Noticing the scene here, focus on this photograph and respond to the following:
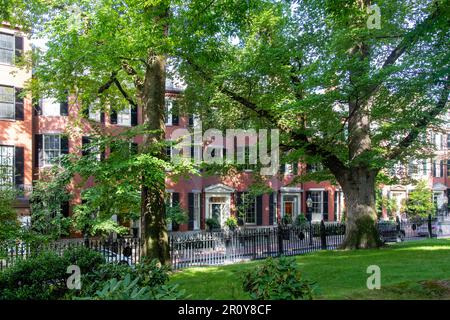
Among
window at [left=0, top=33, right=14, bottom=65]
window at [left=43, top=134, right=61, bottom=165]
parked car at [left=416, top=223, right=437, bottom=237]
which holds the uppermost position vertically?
window at [left=0, top=33, right=14, bottom=65]

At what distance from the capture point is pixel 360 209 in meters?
18.8

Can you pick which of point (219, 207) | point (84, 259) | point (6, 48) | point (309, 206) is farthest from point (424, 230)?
point (6, 48)

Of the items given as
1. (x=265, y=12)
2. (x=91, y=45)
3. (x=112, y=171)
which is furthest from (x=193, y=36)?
(x=265, y=12)

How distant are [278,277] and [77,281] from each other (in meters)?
3.83

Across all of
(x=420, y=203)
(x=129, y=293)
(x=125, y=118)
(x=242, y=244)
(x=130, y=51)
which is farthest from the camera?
(x=420, y=203)

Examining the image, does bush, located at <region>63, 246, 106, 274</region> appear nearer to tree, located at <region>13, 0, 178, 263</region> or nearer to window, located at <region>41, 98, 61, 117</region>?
tree, located at <region>13, 0, 178, 263</region>

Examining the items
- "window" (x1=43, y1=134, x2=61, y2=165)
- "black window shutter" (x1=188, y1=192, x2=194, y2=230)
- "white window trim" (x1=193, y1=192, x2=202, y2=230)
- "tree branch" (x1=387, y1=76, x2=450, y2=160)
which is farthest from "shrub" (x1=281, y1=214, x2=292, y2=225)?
"tree branch" (x1=387, y1=76, x2=450, y2=160)

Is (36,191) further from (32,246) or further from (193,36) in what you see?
(193,36)

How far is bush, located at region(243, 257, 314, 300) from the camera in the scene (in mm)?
5801

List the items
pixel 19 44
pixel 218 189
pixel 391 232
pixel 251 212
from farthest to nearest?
pixel 251 212 → pixel 218 189 → pixel 19 44 → pixel 391 232

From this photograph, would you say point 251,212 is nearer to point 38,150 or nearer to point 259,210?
point 259,210

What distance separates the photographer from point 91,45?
12.6 meters

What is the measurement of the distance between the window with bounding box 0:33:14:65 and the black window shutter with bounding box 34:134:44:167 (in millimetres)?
5056

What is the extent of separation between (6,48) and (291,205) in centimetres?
2772
